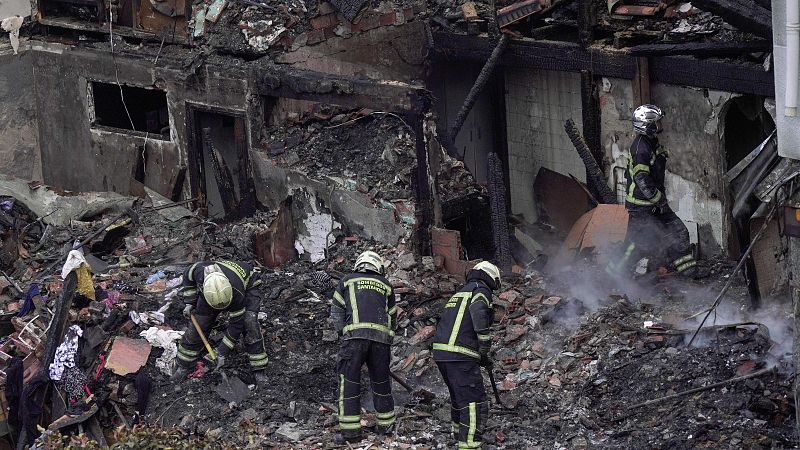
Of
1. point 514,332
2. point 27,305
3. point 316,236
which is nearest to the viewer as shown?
point 514,332

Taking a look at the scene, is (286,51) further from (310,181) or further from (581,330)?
(581,330)

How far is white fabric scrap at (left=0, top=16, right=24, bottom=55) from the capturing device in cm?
1794

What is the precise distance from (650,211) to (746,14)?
6.91 ft

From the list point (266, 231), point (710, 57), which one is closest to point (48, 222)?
point (266, 231)

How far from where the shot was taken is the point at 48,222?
16719 mm

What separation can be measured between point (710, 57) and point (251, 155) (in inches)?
214

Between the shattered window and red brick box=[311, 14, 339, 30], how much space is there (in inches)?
109

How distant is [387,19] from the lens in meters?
16.5

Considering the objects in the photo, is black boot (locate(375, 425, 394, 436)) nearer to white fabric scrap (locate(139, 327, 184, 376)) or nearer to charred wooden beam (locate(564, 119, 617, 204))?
white fabric scrap (locate(139, 327, 184, 376))

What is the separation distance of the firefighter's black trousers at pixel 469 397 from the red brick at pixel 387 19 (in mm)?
6524

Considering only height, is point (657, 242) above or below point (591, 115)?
below

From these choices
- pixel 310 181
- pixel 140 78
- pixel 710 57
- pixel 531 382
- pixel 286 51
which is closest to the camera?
pixel 531 382

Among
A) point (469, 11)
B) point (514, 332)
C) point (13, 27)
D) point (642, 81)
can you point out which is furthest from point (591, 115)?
point (13, 27)

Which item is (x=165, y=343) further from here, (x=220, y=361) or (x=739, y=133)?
(x=739, y=133)
